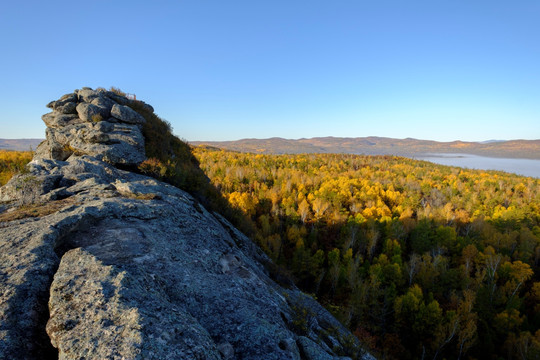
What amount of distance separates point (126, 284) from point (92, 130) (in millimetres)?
12399

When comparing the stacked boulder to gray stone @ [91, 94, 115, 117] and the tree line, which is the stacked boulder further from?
the tree line

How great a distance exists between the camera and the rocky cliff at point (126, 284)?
319 centimetres

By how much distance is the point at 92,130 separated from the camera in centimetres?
1302

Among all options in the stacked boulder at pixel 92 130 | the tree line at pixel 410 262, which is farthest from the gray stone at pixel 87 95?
the tree line at pixel 410 262

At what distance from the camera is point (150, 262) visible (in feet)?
16.8

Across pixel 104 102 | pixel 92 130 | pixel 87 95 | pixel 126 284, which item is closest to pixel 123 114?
pixel 104 102

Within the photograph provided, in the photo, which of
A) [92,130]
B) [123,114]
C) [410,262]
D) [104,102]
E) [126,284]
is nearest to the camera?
[126,284]

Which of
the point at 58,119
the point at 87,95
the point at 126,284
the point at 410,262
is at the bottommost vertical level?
the point at 410,262

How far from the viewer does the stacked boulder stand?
40.0 feet

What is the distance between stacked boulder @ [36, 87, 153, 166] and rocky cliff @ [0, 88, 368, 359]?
252 centimetres

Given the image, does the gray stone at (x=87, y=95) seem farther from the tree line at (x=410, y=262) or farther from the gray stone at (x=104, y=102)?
the tree line at (x=410, y=262)

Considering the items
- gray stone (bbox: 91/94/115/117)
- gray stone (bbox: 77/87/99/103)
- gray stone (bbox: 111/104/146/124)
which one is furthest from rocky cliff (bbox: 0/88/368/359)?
gray stone (bbox: 77/87/99/103)

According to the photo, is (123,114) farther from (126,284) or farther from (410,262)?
(410,262)

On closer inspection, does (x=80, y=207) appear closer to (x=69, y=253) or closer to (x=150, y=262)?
(x=69, y=253)
